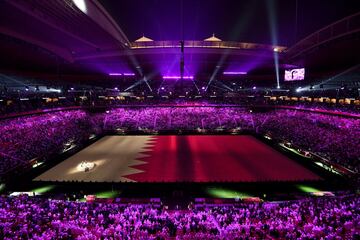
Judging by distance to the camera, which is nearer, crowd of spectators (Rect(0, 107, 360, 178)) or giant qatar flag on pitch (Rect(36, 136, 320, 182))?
giant qatar flag on pitch (Rect(36, 136, 320, 182))

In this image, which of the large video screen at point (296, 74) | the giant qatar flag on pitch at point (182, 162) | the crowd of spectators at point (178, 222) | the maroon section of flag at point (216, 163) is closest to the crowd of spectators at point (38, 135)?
the giant qatar flag on pitch at point (182, 162)

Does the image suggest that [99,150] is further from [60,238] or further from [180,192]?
[60,238]

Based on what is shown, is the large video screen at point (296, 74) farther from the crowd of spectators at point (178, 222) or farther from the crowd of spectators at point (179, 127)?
the crowd of spectators at point (178, 222)

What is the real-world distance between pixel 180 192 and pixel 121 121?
102 ft

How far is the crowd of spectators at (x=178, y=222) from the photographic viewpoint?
10.3m

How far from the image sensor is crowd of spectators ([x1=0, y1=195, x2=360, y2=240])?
10.3 meters

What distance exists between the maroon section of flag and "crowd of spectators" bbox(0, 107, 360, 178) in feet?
12.4

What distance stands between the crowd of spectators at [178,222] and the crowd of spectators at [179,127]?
10.2 metres

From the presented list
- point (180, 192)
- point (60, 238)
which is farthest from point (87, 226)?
point (180, 192)

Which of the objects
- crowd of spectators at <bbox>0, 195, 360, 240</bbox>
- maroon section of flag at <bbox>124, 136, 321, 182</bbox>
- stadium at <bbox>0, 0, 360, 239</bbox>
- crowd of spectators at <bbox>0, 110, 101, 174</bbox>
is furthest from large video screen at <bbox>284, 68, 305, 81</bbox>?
crowd of spectators at <bbox>0, 110, 101, 174</bbox>

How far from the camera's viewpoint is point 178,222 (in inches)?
458

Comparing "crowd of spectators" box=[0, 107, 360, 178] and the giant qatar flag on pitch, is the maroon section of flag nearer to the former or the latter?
the giant qatar flag on pitch

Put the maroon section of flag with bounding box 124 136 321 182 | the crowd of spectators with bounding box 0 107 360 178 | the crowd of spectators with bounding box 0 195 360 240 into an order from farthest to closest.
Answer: the crowd of spectators with bounding box 0 107 360 178
the maroon section of flag with bounding box 124 136 321 182
the crowd of spectators with bounding box 0 195 360 240

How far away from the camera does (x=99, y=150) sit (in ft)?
104
